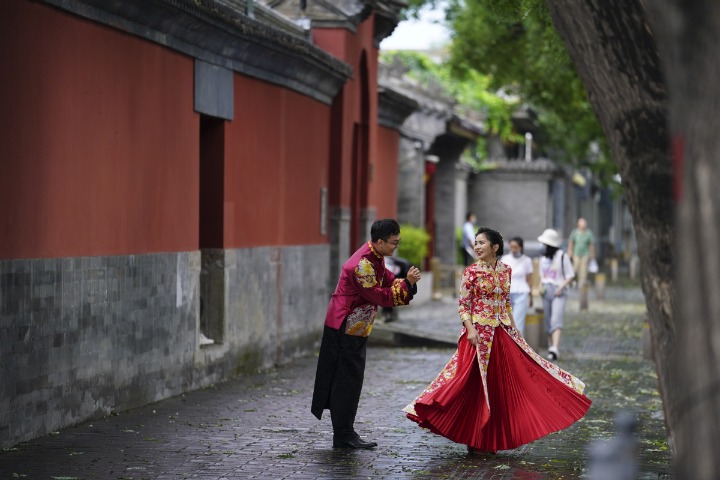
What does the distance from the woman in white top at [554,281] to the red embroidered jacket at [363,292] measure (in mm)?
7959

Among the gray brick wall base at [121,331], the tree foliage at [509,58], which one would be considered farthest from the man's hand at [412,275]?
the tree foliage at [509,58]

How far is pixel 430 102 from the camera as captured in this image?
3209 cm

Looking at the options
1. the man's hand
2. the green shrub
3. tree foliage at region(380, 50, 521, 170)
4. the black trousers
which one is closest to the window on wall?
the black trousers

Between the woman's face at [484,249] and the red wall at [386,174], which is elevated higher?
the red wall at [386,174]

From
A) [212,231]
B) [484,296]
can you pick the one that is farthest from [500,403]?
[212,231]

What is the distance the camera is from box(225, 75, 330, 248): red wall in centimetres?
1611

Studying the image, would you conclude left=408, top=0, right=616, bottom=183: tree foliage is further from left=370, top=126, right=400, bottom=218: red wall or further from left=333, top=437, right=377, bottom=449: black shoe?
left=333, top=437, right=377, bottom=449: black shoe

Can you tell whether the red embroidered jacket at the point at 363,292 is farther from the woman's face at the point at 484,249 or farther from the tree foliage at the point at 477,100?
the tree foliage at the point at 477,100

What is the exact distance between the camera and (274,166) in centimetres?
1761

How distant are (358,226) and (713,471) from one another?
61.7 ft

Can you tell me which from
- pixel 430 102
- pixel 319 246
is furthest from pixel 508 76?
pixel 319 246

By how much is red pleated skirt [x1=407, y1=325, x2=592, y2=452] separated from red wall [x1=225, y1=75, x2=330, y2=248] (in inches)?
204

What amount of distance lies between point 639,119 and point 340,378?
4.67 m

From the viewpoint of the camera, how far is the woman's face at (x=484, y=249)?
37.7ft
